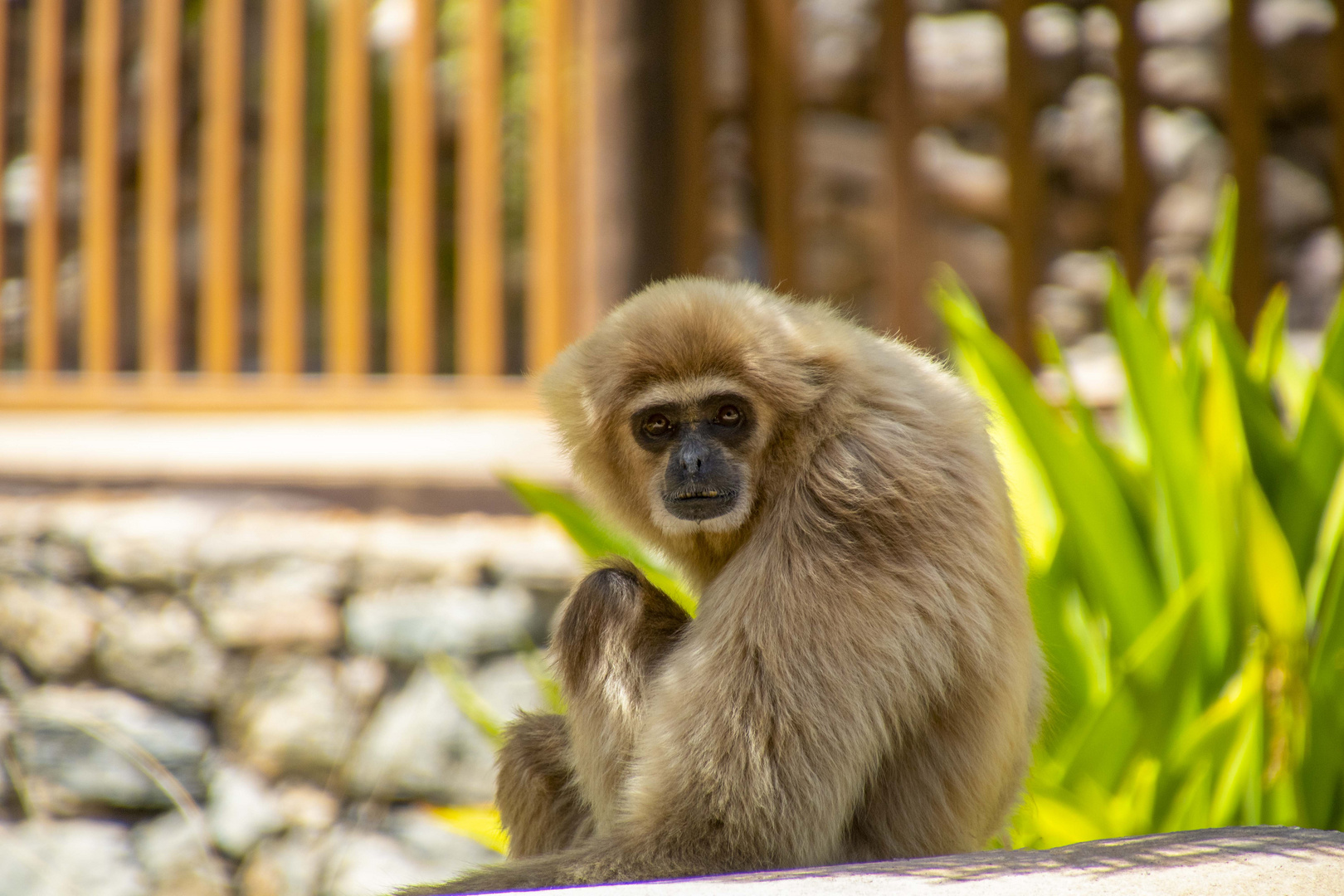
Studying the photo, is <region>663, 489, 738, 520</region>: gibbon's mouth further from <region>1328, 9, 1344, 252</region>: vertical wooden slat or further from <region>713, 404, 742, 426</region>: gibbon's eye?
<region>1328, 9, 1344, 252</region>: vertical wooden slat

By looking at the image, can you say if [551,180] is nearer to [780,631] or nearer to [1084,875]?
[780,631]

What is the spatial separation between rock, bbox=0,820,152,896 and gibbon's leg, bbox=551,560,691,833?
307 centimetres

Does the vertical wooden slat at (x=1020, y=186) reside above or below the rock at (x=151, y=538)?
above

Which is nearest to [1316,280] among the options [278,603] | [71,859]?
[278,603]

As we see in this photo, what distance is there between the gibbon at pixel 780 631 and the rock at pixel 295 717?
231 cm

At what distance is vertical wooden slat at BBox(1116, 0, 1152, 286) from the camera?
4.36m

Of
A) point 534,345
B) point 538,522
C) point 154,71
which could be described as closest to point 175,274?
point 154,71

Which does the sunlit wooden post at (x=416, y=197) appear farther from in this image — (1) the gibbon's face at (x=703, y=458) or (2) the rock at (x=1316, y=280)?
(2) the rock at (x=1316, y=280)

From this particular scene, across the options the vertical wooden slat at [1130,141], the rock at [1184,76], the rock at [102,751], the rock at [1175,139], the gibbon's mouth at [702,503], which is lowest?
the rock at [102,751]

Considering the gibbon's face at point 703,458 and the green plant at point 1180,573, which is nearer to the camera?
the gibbon's face at point 703,458

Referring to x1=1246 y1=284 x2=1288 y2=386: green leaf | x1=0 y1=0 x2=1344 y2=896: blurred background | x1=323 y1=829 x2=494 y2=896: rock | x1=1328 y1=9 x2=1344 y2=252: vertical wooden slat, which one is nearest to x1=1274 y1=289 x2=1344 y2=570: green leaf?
x1=1246 y1=284 x2=1288 y2=386: green leaf

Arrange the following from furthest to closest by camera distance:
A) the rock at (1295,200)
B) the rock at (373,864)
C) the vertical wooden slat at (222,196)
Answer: the rock at (1295,200) → the vertical wooden slat at (222,196) → the rock at (373,864)

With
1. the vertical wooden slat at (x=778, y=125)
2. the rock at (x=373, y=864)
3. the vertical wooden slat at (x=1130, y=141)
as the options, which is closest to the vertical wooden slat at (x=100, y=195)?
the rock at (x=373, y=864)

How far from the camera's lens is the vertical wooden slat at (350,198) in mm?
4594
